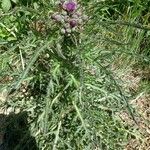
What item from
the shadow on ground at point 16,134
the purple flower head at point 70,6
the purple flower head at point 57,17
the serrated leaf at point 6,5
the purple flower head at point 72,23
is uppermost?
the purple flower head at point 70,6

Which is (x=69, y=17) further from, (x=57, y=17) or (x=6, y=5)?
(x=6, y=5)

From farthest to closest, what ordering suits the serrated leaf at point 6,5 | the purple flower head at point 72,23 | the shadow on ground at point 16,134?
1. the serrated leaf at point 6,5
2. the shadow on ground at point 16,134
3. the purple flower head at point 72,23

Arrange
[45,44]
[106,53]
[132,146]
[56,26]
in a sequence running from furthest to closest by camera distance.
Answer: [132,146], [106,53], [56,26], [45,44]

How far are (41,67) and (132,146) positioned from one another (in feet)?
3.48

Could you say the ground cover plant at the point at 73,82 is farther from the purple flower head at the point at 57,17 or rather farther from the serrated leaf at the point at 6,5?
the serrated leaf at the point at 6,5

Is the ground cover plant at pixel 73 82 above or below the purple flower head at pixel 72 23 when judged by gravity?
below

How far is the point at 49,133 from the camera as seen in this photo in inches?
102

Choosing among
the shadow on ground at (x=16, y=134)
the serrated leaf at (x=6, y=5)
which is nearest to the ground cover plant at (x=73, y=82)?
the shadow on ground at (x=16, y=134)

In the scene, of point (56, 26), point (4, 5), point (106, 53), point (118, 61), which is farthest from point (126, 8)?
point (56, 26)

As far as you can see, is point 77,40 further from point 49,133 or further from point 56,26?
point 49,133

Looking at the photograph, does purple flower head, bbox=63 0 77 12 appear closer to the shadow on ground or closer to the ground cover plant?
the ground cover plant

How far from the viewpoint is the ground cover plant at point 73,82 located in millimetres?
2102

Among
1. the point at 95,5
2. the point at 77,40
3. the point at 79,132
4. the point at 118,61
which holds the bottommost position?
the point at 118,61

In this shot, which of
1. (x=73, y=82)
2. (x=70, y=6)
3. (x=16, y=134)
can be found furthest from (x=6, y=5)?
(x=70, y=6)
